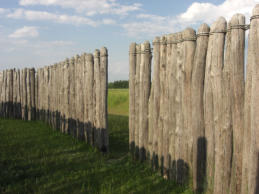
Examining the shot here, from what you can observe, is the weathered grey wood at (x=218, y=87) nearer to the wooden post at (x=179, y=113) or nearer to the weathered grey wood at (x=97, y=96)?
the wooden post at (x=179, y=113)

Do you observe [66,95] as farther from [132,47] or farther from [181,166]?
[181,166]

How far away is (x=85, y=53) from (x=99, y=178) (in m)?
3.42

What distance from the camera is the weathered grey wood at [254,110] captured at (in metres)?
3.00

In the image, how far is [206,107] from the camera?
3.60m

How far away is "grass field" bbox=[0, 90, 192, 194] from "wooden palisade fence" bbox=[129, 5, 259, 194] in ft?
1.48

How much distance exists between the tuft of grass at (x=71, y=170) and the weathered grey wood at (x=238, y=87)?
98 centimetres

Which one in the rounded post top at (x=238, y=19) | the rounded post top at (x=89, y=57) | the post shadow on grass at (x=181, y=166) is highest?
the rounded post top at (x=238, y=19)

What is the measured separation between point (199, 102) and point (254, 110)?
815mm

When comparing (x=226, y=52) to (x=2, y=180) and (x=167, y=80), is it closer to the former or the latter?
(x=167, y=80)

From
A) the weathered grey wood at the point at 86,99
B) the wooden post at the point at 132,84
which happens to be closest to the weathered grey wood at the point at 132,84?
the wooden post at the point at 132,84

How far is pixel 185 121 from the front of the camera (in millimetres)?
3938

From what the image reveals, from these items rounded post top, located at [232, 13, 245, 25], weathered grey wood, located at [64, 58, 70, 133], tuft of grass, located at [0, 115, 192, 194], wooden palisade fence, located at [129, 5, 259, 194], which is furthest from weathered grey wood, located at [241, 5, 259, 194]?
weathered grey wood, located at [64, 58, 70, 133]

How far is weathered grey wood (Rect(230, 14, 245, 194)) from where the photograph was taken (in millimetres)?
3205

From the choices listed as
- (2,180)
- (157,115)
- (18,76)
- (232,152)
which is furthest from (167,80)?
(18,76)
